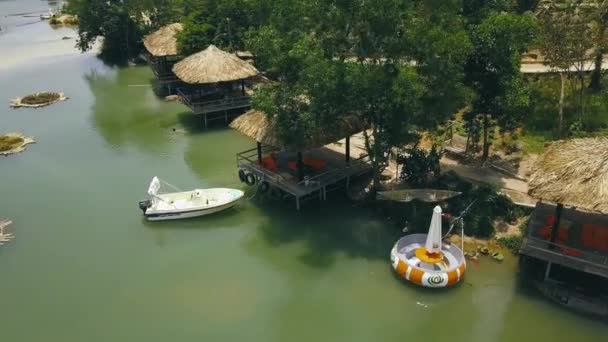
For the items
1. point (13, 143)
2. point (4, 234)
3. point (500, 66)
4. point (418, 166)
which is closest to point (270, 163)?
point (418, 166)

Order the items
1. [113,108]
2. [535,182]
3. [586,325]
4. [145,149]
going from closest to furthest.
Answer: [586,325] < [535,182] < [145,149] < [113,108]

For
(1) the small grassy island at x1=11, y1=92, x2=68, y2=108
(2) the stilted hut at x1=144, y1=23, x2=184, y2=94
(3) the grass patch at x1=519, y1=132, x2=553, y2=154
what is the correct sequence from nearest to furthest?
(3) the grass patch at x1=519, y1=132, x2=553, y2=154 < (1) the small grassy island at x1=11, y1=92, x2=68, y2=108 < (2) the stilted hut at x1=144, y1=23, x2=184, y2=94

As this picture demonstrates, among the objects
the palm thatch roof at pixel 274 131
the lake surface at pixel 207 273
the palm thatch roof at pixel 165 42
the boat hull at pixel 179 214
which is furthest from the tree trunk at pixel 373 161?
the palm thatch roof at pixel 165 42

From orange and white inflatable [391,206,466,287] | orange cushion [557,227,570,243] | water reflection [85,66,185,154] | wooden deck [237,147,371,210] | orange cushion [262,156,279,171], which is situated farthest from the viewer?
water reflection [85,66,185,154]

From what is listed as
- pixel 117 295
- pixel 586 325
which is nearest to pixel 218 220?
pixel 117 295

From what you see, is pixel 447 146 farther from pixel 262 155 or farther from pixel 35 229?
pixel 35 229

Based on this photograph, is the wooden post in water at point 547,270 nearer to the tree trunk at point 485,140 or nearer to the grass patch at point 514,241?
the grass patch at point 514,241

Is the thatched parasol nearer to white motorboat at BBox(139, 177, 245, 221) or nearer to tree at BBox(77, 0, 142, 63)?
white motorboat at BBox(139, 177, 245, 221)

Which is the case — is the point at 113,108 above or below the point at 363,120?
below

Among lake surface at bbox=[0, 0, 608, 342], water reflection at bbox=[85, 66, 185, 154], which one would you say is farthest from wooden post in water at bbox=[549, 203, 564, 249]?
water reflection at bbox=[85, 66, 185, 154]
